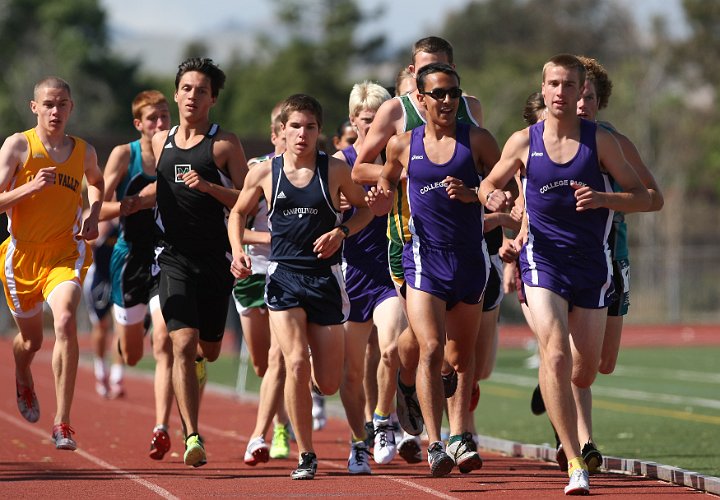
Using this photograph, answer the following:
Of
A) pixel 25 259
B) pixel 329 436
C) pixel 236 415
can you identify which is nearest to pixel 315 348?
pixel 25 259

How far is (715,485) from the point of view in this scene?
28.3 ft

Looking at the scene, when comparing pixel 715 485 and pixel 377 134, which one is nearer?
pixel 715 485

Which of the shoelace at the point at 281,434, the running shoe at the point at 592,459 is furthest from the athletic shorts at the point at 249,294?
the running shoe at the point at 592,459

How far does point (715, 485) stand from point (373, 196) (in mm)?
2697

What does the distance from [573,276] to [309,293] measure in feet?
5.59

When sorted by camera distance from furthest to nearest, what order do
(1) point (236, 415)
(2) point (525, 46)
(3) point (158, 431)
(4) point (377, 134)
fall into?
(2) point (525, 46)
(1) point (236, 415)
(3) point (158, 431)
(4) point (377, 134)

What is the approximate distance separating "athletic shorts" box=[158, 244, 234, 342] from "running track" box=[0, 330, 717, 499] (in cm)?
101

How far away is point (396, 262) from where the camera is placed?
10.1 meters

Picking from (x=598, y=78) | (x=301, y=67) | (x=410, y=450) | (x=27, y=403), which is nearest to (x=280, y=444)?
(x=410, y=450)

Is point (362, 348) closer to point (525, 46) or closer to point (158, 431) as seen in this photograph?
point (158, 431)

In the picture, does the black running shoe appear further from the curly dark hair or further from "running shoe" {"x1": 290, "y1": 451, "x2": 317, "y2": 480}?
the curly dark hair

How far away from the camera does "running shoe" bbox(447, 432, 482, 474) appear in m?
9.38

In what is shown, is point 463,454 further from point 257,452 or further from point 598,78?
point 598,78

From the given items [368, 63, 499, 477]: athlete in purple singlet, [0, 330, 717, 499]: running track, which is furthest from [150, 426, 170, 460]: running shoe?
[368, 63, 499, 477]: athlete in purple singlet
